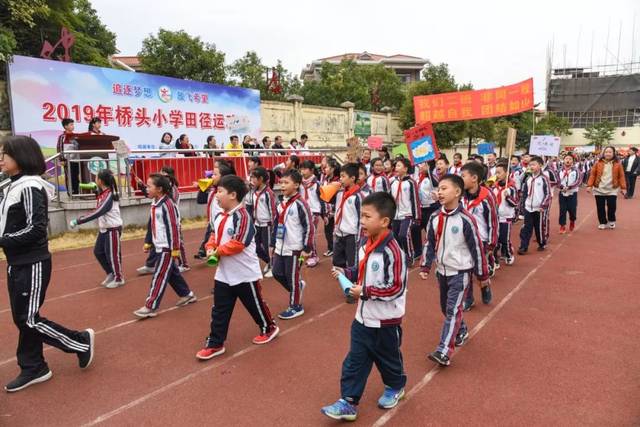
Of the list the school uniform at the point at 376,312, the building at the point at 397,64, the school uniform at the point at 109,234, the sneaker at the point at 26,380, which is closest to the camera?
the school uniform at the point at 376,312

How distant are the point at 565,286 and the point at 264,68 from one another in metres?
31.0

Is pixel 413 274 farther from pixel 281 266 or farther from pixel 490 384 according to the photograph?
pixel 490 384

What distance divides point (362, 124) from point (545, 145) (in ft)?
48.3

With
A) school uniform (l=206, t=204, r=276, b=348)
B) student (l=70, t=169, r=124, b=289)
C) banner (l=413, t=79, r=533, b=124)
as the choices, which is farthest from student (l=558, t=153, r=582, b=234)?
student (l=70, t=169, r=124, b=289)

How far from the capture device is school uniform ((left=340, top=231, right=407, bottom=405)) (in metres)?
3.07

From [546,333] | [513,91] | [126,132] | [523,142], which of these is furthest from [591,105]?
[546,333]

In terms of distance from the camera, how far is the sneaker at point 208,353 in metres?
4.12

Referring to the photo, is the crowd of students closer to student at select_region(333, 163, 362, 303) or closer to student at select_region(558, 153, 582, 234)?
student at select_region(333, 163, 362, 303)

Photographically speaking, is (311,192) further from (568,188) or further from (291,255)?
(568,188)

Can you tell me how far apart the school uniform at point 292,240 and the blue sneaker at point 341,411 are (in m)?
2.11

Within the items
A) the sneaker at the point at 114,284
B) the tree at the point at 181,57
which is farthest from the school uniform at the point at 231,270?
the tree at the point at 181,57

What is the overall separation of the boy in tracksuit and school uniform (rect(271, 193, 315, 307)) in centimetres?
486

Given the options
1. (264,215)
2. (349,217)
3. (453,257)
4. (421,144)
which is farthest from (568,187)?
(453,257)

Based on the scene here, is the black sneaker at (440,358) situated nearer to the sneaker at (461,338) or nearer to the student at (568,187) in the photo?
the sneaker at (461,338)
